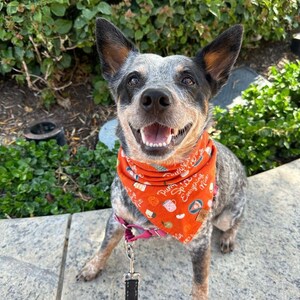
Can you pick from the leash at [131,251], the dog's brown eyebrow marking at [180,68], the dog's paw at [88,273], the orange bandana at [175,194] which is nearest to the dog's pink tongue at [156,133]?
the orange bandana at [175,194]

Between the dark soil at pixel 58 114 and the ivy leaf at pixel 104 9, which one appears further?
the dark soil at pixel 58 114

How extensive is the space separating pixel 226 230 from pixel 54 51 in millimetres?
2908

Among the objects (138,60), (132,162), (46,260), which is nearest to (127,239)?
(132,162)

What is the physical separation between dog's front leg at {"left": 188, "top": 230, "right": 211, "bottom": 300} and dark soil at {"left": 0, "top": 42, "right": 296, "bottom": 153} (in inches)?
89.7

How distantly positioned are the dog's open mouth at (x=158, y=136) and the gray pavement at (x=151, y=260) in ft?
3.80

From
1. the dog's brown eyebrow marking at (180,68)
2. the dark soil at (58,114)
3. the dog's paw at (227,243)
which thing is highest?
the dog's brown eyebrow marking at (180,68)

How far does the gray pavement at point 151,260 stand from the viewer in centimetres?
271

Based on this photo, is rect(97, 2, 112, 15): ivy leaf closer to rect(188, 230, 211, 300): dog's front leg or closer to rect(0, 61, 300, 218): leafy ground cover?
rect(0, 61, 300, 218): leafy ground cover

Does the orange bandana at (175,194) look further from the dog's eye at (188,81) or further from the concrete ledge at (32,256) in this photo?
the concrete ledge at (32,256)

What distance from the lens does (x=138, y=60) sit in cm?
254

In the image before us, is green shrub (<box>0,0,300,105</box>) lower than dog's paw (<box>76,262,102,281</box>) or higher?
higher

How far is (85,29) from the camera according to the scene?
13.5ft

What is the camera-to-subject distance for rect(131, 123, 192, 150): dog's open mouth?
2188mm

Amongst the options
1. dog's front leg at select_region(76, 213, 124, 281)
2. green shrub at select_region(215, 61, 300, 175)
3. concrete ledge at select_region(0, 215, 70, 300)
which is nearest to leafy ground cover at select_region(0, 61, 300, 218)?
green shrub at select_region(215, 61, 300, 175)
